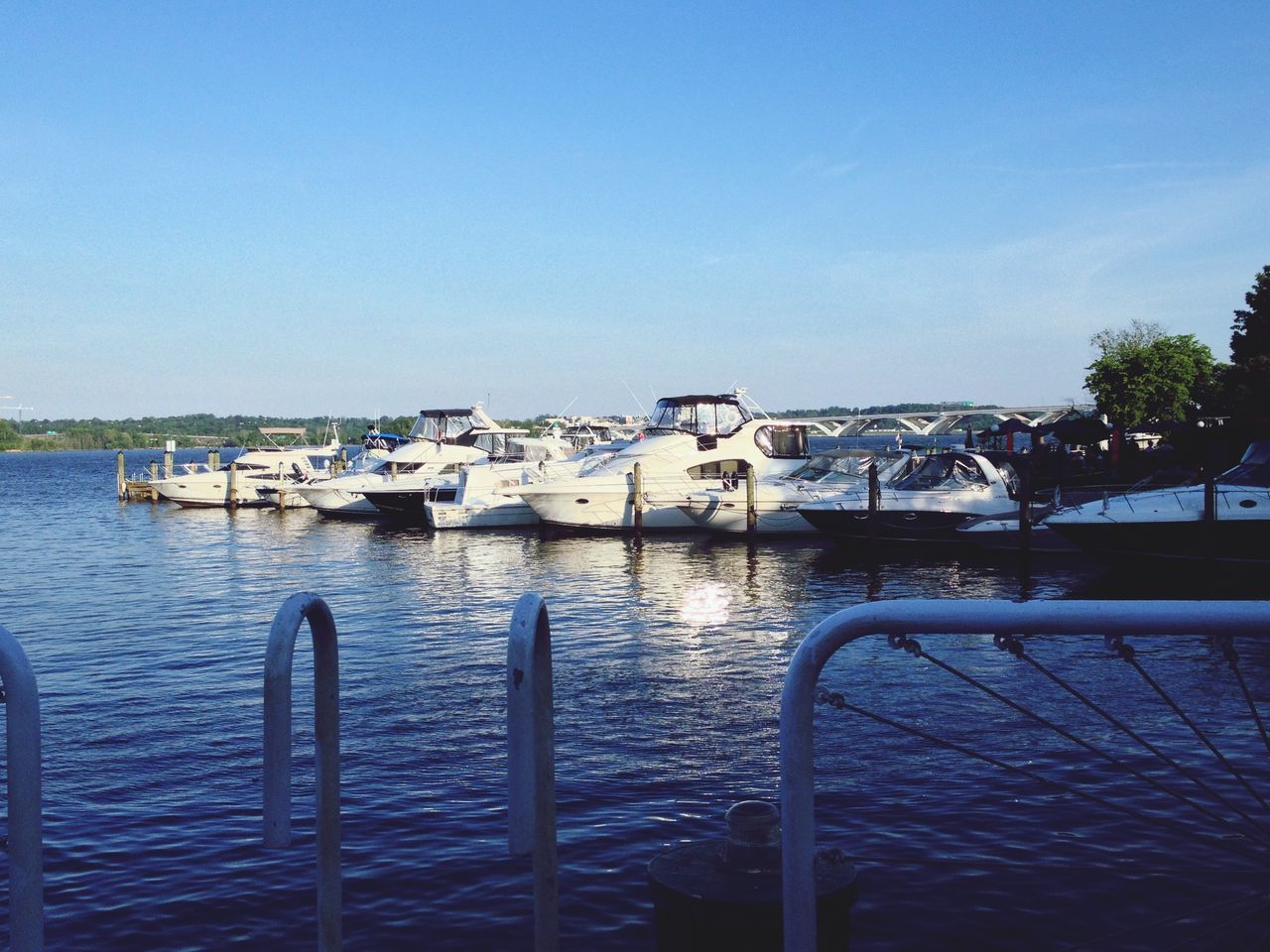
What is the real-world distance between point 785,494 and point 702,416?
599cm

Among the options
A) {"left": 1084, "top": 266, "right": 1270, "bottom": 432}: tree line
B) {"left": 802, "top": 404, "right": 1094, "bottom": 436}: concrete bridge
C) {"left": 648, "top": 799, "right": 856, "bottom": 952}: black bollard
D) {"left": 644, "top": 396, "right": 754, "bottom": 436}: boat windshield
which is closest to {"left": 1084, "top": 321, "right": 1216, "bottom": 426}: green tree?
{"left": 1084, "top": 266, "right": 1270, "bottom": 432}: tree line

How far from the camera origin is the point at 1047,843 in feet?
30.3

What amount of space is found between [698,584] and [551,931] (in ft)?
74.0

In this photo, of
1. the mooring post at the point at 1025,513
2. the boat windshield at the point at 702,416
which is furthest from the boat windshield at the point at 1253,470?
the boat windshield at the point at 702,416

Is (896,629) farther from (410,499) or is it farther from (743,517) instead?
(410,499)

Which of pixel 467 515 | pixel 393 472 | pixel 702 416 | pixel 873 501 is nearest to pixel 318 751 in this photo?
pixel 873 501

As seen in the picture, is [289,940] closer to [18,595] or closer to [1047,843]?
[1047,843]

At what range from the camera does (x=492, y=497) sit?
135ft

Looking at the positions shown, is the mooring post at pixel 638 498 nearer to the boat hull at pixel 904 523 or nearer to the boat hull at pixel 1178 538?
the boat hull at pixel 904 523

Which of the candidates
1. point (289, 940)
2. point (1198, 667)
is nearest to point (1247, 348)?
point (1198, 667)

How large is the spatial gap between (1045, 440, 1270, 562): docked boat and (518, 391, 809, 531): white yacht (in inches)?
562

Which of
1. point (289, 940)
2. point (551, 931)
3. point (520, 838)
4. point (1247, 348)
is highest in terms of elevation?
point (1247, 348)

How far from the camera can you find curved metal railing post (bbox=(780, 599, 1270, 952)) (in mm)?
3158

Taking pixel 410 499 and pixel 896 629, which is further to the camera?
pixel 410 499
